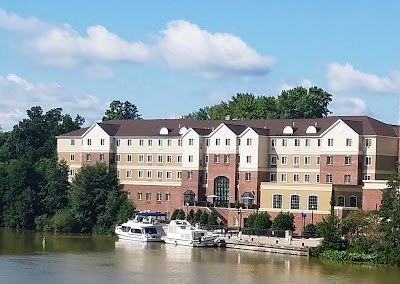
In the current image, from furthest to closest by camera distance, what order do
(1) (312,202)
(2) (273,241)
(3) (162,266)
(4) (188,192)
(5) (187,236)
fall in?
1. (4) (188,192)
2. (1) (312,202)
3. (5) (187,236)
4. (2) (273,241)
5. (3) (162,266)

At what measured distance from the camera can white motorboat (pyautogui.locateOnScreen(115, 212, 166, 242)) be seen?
6550 centimetres

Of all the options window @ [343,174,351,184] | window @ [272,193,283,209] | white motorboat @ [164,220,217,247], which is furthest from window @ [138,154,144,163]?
window @ [343,174,351,184]

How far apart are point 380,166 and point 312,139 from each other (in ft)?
19.1

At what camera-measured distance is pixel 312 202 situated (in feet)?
213

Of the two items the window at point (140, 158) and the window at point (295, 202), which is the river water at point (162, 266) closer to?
the window at point (295, 202)

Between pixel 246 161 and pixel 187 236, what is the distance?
11.7 meters

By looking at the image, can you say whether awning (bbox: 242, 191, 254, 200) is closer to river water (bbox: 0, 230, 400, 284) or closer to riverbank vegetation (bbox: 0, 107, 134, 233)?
riverbank vegetation (bbox: 0, 107, 134, 233)

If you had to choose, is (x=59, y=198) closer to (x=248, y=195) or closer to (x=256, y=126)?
(x=248, y=195)

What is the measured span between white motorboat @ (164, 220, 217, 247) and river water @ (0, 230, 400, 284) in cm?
116

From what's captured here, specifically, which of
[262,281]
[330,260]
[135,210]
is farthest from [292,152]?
[262,281]

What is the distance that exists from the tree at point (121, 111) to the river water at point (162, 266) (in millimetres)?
46956

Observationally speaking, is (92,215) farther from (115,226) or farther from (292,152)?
Result: (292,152)

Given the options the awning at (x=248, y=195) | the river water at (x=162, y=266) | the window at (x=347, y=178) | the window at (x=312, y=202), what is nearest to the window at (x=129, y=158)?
the awning at (x=248, y=195)

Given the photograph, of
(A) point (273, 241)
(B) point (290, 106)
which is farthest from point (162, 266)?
(B) point (290, 106)
